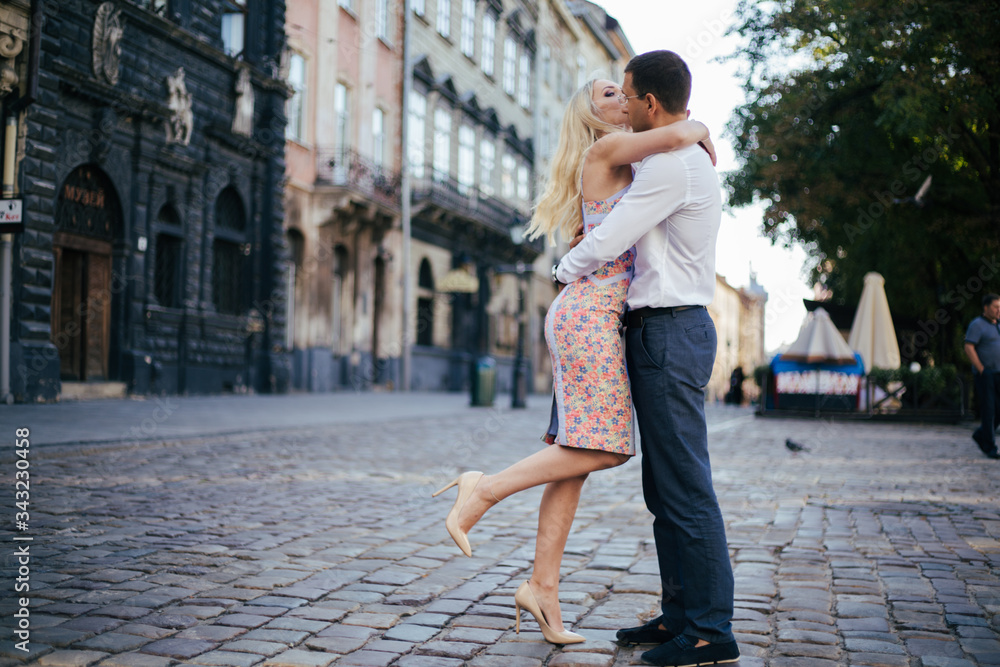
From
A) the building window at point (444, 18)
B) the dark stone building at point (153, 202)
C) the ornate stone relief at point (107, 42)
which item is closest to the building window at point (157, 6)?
the dark stone building at point (153, 202)

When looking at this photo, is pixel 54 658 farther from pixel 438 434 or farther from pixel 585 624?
pixel 438 434

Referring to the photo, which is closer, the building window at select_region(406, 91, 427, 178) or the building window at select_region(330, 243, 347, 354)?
the building window at select_region(330, 243, 347, 354)

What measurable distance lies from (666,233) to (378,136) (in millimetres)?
24477

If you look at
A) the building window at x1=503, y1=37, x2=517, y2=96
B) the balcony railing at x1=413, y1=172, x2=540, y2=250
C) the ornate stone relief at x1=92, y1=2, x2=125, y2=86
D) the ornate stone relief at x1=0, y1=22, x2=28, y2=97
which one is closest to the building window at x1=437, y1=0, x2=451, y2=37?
the balcony railing at x1=413, y1=172, x2=540, y2=250

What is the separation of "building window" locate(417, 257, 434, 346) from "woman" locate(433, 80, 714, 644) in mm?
25932

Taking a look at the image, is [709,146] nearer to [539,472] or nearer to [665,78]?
[665,78]

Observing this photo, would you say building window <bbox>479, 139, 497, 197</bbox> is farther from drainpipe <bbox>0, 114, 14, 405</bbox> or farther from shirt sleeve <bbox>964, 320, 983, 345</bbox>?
shirt sleeve <bbox>964, 320, 983, 345</bbox>

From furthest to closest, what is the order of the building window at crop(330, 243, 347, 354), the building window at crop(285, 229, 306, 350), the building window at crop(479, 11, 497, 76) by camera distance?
the building window at crop(479, 11, 497, 76), the building window at crop(330, 243, 347, 354), the building window at crop(285, 229, 306, 350)

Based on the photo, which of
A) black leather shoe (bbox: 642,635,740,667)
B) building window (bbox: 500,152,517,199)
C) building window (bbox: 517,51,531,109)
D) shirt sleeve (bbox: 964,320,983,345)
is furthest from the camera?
building window (bbox: 517,51,531,109)

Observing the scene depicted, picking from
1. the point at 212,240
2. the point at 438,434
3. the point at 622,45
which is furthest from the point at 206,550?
the point at 622,45

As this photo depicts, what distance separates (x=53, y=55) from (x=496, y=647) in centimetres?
1386

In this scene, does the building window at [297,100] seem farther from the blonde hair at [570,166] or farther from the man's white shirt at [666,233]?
the man's white shirt at [666,233]

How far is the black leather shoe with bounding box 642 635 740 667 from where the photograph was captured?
115 inches

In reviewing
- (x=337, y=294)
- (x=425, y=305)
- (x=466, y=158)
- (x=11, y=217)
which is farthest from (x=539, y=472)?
(x=466, y=158)
